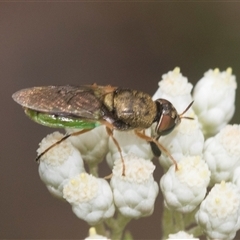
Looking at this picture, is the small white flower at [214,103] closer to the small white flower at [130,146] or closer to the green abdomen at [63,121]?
the small white flower at [130,146]

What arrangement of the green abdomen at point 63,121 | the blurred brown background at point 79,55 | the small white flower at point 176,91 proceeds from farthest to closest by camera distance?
the blurred brown background at point 79,55, the small white flower at point 176,91, the green abdomen at point 63,121

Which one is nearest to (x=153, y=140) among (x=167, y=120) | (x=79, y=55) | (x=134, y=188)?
(x=167, y=120)

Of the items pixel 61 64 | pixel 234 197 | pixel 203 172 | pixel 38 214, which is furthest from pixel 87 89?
pixel 61 64

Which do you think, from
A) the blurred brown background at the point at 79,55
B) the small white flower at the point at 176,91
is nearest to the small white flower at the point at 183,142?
the small white flower at the point at 176,91

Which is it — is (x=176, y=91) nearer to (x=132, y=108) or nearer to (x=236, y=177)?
(x=132, y=108)

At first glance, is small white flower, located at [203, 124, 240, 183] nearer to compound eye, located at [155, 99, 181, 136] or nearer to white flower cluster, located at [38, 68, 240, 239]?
white flower cluster, located at [38, 68, 240, 239]

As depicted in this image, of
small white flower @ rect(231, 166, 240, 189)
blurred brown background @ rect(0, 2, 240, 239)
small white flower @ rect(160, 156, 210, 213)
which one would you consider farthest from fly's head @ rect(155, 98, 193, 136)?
blurred brown background @ rect(0, 2, 240, 239)
